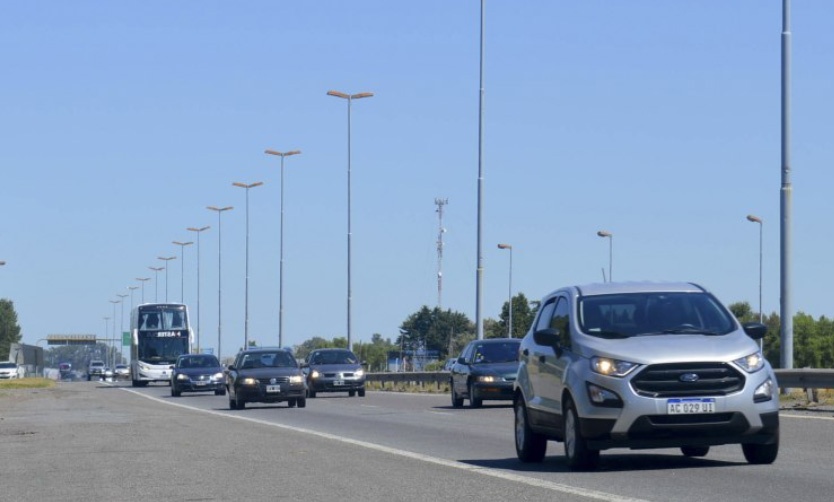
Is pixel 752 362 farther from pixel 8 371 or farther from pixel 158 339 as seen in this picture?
pixel 8 371

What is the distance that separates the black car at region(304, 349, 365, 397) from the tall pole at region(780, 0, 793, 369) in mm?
20667

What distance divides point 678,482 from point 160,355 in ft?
203

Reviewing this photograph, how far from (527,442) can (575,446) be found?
1.76m

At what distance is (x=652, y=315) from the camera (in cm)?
1519

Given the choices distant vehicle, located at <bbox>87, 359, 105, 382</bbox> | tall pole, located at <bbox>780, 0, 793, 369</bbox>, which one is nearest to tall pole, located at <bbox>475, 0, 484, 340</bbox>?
tall pole, located at <bbox>780, 0, 793, 369</bbox>

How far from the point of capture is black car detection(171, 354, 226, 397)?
54.3m

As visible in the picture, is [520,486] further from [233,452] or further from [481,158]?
[481,158]

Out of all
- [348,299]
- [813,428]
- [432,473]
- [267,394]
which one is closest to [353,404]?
[267,394]

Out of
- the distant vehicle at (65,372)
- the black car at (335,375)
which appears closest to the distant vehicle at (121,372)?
the distant vehicle at (65,372)

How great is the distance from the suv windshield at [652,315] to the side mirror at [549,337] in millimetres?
270

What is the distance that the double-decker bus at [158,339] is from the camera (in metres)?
73.8

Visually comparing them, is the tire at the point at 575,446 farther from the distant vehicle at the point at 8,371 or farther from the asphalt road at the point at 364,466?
the distant vehicle at the point at 8,371

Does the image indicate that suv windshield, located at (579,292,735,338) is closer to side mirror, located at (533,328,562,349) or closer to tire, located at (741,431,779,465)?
side mirror, located at (533,328,562,349)

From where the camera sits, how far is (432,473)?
1543 cm
